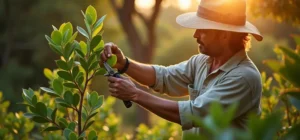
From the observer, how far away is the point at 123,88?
3.84m

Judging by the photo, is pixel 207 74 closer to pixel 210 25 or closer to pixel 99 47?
pixel 210 25

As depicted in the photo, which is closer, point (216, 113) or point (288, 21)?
point (216, 113)

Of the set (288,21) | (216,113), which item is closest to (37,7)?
(288,21)

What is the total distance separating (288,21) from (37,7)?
2184 centimetres

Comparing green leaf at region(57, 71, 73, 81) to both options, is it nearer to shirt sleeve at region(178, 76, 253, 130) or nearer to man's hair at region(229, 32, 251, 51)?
shirt sleeve at region(178, 76, 253, 130)

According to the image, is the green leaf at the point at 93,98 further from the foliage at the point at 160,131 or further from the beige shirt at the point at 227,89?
the foliage at the point at 160,131

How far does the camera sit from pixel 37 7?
28188 mm

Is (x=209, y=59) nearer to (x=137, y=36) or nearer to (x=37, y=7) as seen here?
(x=137, y=36)

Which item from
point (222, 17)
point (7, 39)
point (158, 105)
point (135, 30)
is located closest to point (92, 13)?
point (158, 105)

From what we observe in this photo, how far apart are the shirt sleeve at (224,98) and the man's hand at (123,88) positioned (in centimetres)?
27

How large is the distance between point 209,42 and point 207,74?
245mm

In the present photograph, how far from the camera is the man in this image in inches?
153

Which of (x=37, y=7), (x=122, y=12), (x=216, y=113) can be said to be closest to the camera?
(x=216, y=113)

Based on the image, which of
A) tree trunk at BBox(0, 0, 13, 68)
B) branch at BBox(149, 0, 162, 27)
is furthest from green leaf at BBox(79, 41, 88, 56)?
tree trunk at BBox(0, 0, 13, 68)
